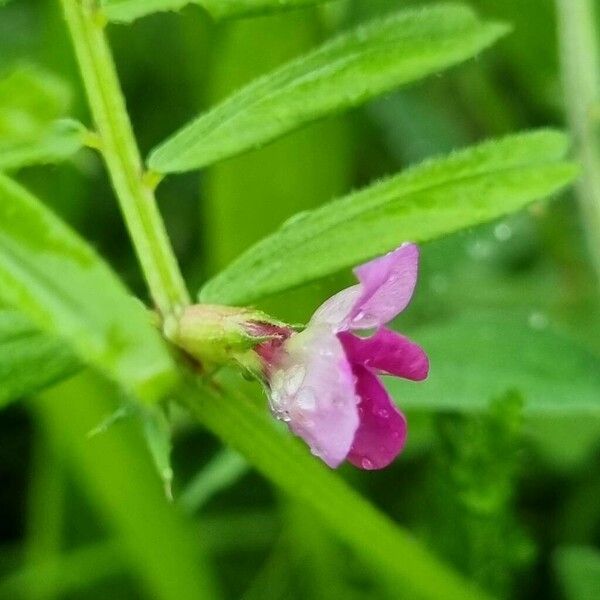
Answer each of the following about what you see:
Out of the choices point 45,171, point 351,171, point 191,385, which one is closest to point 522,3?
point 351,171

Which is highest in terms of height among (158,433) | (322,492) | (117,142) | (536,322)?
(117,142)

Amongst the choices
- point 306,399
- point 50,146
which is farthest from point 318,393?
point 50,146

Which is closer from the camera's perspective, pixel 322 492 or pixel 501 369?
pixel 322 492

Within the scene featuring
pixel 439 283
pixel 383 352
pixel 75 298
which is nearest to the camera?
pixel 75 298

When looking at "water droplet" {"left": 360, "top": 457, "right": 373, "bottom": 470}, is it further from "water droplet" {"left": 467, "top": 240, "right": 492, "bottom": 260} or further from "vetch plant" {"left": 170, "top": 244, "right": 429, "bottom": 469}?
"water droplet" {"left": 467, "top": 240, "right": 492, "bottom": 260}

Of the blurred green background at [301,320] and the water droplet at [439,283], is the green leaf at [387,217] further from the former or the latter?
the water droplet at [439,283]

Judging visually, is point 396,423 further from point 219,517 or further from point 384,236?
point 219,517

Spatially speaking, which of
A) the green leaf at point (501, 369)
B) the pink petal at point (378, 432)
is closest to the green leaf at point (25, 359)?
the pink petal at point (378, 432)

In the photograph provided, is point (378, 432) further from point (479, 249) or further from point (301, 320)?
point (479, 249)
